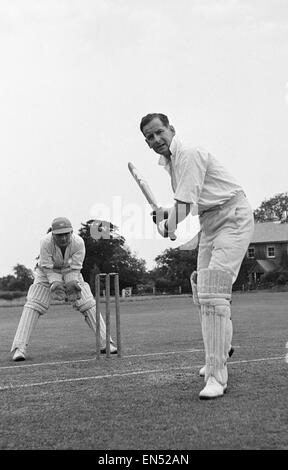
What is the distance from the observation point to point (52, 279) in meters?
8.84

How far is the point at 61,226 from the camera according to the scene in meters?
8.78

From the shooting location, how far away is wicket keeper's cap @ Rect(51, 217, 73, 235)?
28.8 ft

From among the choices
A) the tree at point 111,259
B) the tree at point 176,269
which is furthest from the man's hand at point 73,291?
the tree at point 111,259

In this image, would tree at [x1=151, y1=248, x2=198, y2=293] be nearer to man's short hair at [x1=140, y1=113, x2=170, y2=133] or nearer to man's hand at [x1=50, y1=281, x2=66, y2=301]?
man's hand at [x1=50, y1=281, x2=66, y2=301]

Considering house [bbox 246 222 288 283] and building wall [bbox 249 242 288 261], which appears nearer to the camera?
house [bbox 246 222 288 283]

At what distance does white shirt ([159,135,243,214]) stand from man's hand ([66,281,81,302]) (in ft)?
11.5

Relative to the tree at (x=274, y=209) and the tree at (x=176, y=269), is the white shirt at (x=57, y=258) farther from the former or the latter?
the tree at (x=274, y=209)

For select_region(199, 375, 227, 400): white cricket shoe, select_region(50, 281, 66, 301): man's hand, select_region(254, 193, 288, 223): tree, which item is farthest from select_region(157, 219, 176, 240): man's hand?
select_region(254, 193, 288, 223): tree

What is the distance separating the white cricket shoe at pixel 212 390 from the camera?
4.94 meters

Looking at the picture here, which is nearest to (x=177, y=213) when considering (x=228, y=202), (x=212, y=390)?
(x=228, y=202)

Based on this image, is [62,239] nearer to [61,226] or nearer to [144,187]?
[61,226]

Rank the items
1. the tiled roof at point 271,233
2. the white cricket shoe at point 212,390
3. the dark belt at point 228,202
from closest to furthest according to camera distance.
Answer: the white cricket shoe at point 212,390
the dark belt at point 228,202
the tiled roof at point 271,233

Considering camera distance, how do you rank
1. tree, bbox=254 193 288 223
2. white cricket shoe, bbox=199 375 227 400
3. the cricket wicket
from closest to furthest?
white cricket shoe, bbox=199 375 227 400, the cricket wicket, tree, bbox=254 193 288 223

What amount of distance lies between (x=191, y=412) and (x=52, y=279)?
4638 mm
